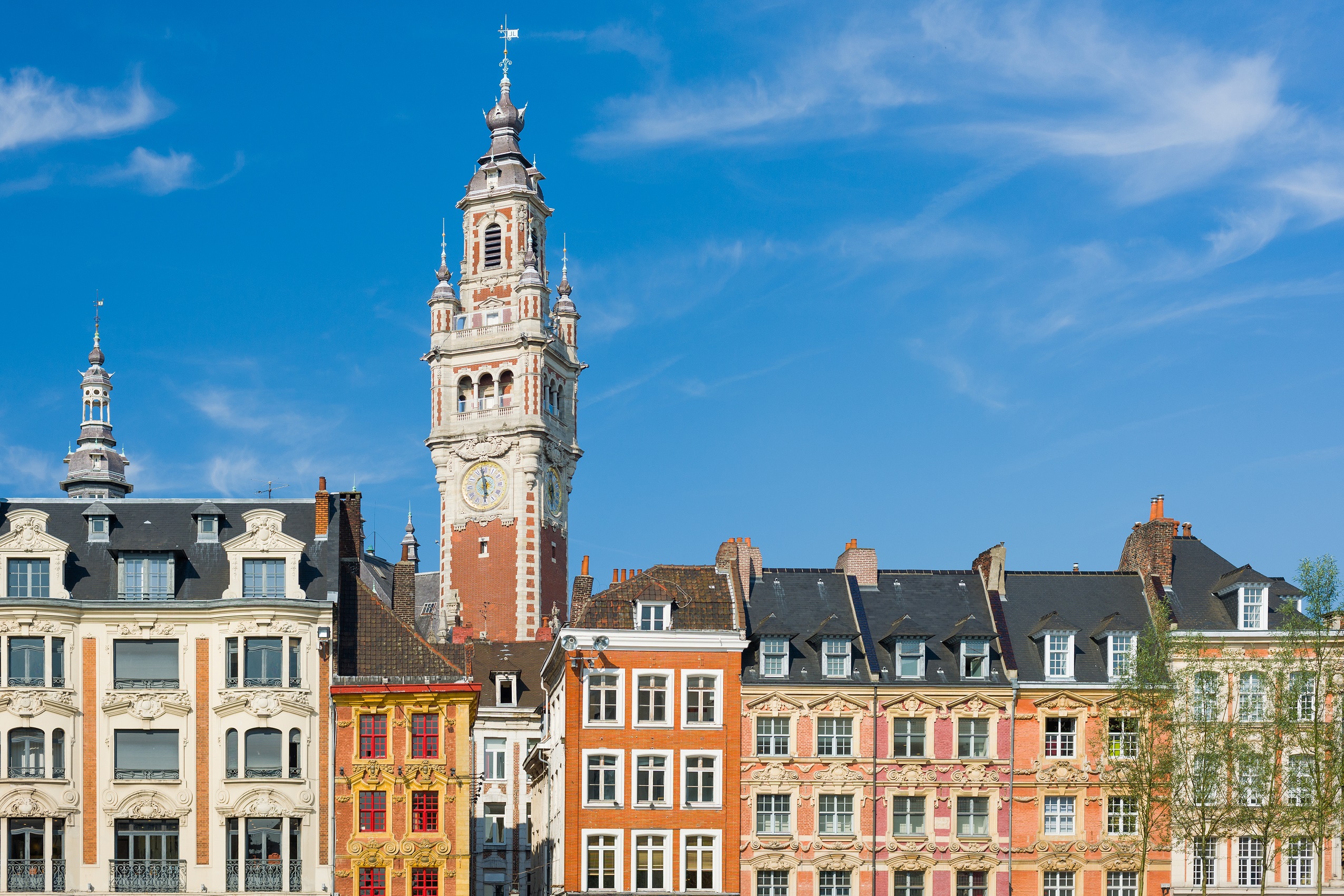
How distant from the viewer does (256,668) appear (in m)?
64.5

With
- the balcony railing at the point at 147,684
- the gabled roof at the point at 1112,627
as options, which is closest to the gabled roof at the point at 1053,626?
the gabled roof at the point at 1112,627

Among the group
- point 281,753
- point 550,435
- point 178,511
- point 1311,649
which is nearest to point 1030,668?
point 1311,649

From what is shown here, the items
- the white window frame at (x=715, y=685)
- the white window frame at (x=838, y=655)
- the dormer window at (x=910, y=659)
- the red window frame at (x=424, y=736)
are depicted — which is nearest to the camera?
the red window frame at (x=424, y=736)

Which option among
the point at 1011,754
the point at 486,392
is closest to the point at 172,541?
the point at 1011,754

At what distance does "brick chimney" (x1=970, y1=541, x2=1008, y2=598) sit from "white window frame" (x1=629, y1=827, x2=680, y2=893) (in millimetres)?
16446

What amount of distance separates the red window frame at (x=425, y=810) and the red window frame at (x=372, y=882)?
77.4 inches

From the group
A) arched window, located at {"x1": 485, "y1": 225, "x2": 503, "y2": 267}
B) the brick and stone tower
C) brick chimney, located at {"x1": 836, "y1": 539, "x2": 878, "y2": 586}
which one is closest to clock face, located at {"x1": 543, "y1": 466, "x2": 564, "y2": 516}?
the brick and stone tower

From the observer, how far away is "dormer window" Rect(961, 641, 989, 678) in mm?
69250

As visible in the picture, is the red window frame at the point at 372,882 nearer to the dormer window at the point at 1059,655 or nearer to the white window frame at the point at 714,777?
the white window frame at the point at 714,777

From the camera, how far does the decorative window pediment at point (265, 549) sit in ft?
213

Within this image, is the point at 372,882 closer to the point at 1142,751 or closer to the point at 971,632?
the point at 971,632

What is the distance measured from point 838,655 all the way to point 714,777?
21.4 feet

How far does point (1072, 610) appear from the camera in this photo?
73125 millimetres

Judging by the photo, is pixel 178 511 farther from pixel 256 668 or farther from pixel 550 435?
pixel 550 435
